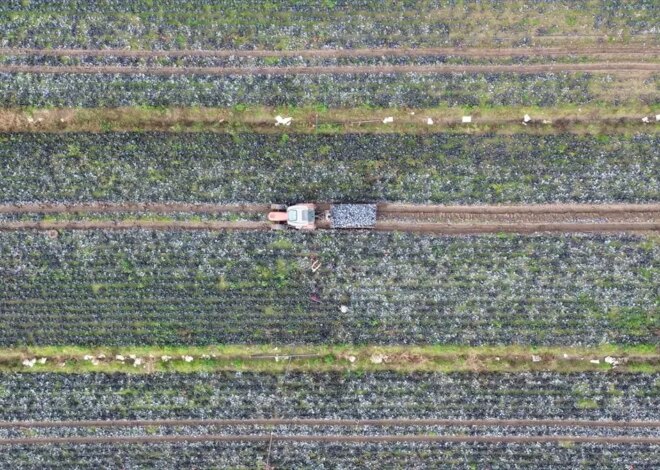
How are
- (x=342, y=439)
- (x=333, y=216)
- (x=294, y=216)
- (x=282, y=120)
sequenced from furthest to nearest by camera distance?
1. (x=342, y=439)
2. (x=282, y=120)
3. (x=333, y=216)
4. (x=294, y=216)

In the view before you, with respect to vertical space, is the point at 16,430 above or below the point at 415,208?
below

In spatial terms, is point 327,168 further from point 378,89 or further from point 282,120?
point 378,89

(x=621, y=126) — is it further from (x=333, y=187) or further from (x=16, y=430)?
(x=16, y=430)

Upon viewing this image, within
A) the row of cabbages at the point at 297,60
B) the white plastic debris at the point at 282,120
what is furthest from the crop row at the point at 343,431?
the row of cabbages at the point at 297,60

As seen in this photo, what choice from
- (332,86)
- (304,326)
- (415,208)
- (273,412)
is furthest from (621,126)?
(273,412)

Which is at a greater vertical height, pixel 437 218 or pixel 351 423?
pixel 437 218

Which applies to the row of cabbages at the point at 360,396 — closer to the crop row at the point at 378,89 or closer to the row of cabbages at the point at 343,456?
the row of cabbages at the point at 343,456

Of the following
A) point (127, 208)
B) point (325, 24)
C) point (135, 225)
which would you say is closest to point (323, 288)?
point (135, 225)
